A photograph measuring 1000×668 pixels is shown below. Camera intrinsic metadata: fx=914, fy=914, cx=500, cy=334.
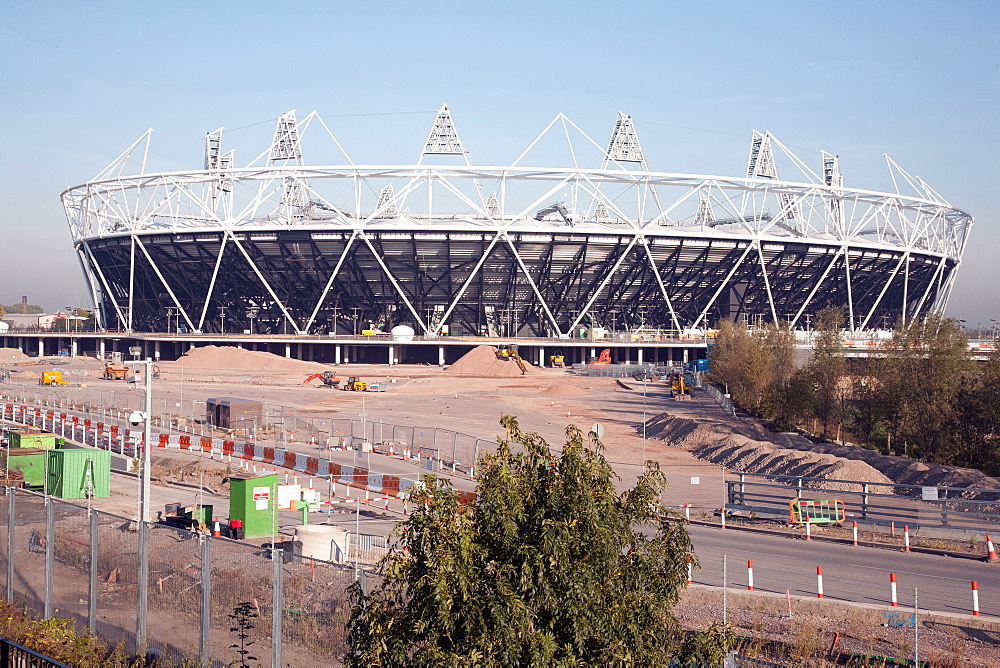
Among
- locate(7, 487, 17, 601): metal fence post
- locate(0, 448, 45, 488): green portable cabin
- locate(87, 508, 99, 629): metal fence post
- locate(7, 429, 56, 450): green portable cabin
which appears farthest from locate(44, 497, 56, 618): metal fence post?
locate(7, 429, 56, 450): green portable cabin

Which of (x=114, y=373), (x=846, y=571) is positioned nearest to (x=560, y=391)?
(x=114, y=373)

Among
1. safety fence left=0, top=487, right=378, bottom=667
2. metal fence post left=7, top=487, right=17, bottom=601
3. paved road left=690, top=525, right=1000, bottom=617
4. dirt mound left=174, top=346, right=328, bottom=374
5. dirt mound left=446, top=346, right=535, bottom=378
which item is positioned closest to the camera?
safety fence left=0, top=487, right=378, bottom=667

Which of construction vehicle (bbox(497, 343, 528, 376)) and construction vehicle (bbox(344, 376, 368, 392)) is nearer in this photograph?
construction vehicle (bbox(344, 376, 368, 392))

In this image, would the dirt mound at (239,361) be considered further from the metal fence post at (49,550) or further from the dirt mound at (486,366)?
the metal fence post at (49,550)

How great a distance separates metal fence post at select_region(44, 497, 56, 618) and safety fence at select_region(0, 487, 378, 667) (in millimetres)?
12

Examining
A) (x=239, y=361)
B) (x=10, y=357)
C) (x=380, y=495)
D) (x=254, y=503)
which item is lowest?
(x=380, y=495)

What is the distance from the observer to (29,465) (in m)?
22.7

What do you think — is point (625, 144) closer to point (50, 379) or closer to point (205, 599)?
point (50, 379)

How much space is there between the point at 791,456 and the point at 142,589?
Answer: 23.4 m

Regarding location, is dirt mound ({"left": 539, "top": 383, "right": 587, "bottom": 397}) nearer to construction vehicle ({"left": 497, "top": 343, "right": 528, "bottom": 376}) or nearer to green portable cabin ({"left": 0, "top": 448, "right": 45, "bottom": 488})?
construction vehicle ({"left": 497, "top": 343, "right": 528, "bottom": 376})

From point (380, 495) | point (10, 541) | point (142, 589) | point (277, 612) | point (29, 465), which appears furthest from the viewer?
point (380, 495)

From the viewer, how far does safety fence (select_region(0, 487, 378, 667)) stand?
830 cm

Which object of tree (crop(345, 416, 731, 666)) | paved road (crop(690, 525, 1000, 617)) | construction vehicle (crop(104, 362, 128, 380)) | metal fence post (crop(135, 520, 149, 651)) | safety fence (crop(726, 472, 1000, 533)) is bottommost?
paved road (crop(690, 525, 1000, 617))

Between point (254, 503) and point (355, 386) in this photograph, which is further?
point (355, 386)
